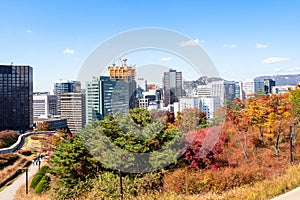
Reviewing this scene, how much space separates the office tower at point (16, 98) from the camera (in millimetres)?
38062

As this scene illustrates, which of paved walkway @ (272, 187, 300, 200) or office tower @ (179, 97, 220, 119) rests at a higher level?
office tower @ (179, 97, 220, 119)

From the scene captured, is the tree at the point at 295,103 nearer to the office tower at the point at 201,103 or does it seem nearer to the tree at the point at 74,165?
the office tower at the point at 201,103

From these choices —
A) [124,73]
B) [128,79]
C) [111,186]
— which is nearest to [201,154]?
[111,186]

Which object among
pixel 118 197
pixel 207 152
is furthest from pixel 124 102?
pixel 118 197

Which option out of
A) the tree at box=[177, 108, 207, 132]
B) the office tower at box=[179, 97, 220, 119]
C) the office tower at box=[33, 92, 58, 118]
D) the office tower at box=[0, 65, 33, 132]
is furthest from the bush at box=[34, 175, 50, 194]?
the office tower at box=[33, 92, 58, 118]

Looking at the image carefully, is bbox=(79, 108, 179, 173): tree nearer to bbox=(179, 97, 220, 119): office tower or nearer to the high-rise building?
bbox=(179, 97, 220, 119): office tower

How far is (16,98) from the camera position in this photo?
129 feet

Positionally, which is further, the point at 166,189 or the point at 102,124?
the point at 102,124

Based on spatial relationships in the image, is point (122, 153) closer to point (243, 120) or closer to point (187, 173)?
point (187, 173)

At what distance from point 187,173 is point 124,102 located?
505 centimetres

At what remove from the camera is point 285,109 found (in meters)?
6.83

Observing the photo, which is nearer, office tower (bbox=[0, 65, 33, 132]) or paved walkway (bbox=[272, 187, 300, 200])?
paved walkway (bbox=[272, 187, 300, 200])

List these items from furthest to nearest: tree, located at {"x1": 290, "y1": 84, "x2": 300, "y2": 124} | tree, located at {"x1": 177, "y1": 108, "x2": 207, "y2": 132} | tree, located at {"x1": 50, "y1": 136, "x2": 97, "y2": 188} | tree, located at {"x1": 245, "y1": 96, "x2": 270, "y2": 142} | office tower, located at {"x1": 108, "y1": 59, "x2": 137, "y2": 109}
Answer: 1. tree, located at {"x1": 177, "y1": 108, "x2": 207, "y2": 132}
2. office tower, located at {"x1": 108, "y1": 59, "x2": 137, "y2": 109}
3. tree, located at {"x1": 290, "y1": 84, "x2": 300, "y2": 124}
4. tree, located at {"x1": 245, "y1": 96, "x2": 270, "y2": 142}
5. tree, located at {"x1": 50, "y1": 136, "x2": 97, "y2": 188}

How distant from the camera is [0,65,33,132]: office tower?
38.1m
